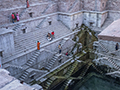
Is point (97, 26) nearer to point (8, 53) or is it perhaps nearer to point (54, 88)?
point (54, 88)

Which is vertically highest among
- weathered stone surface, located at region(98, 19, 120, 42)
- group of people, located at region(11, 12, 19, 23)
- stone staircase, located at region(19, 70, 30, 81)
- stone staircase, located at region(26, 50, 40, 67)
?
group of people, located at region(11, 12, 19, 23)

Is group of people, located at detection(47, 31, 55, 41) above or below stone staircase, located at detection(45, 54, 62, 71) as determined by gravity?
above

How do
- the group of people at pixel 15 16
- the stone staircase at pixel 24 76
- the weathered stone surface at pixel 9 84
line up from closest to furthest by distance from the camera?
the weathered stone surface at pixel 9 84, the stone staircase at pixel 24 76, the group of people at pixel 15 16

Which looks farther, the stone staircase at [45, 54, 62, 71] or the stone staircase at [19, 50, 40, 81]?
the stone staircase at [45, 54, 62, 71]

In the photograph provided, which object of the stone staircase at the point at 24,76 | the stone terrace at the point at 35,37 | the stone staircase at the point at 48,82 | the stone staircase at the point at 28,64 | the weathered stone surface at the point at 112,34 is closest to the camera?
the stone staircase at the point at 24,76

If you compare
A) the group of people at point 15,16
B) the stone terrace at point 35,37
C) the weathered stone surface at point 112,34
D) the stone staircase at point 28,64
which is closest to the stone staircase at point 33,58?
the stone staircase at point 28,64

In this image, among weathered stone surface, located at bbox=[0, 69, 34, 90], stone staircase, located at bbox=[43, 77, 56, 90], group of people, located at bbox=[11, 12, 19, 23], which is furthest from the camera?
group of people, located at bbox=[11, 12, 19, 23]

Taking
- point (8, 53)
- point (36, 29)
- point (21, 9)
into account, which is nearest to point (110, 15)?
point (36, 29)

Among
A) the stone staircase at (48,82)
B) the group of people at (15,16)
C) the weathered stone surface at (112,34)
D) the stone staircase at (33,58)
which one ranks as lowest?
the stone staircase at (48,82)

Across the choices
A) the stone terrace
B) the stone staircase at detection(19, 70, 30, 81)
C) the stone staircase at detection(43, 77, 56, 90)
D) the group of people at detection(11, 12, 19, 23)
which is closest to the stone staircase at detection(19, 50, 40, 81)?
the stone staircase at detection(19, 70, 30, 81)

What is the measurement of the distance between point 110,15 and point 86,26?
149 inches

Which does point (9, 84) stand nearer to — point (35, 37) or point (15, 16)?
point (35, 37)

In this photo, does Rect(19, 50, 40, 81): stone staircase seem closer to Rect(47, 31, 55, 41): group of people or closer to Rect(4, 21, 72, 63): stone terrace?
Rect(4, 21, 72, 63): stone terrace

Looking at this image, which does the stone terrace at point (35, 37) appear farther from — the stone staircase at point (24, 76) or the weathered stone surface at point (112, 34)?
the weathered stone surface at point (112, 34)
